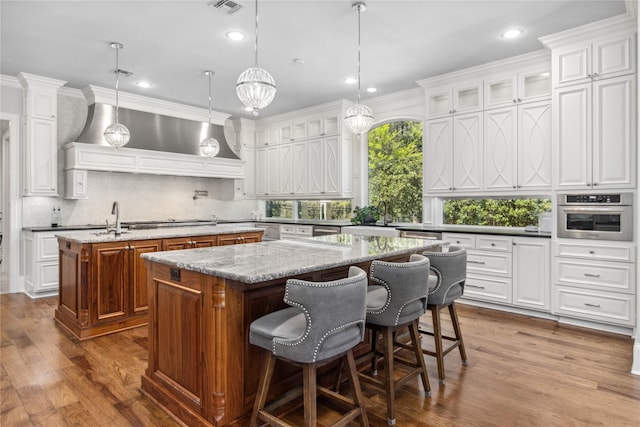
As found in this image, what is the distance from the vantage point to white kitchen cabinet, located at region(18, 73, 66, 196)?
5121 millimetres

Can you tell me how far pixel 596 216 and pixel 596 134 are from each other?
80 centimetres

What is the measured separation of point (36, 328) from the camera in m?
3.79

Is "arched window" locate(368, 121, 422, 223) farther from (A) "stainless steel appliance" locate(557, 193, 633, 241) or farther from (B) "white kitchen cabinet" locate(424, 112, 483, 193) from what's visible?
(A) "stainless steel appliance" locate(557, 193, 633, 241)

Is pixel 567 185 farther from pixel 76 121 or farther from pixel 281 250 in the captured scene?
pixel 76 121

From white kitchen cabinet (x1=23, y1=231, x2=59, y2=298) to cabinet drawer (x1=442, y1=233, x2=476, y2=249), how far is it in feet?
16.5

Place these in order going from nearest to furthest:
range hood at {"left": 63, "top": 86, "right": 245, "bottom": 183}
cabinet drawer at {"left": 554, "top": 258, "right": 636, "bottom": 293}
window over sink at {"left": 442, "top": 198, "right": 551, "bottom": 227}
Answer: cabinet drawer at {"left": 554, "top": 258, "right": 636, "bottom": 293} → window over sink at {"left": 442, "top": 198, "right": 551, "bottom": 227} → range hood at {"left": 63, "top": 86, "right": 245, "bottom": 183}

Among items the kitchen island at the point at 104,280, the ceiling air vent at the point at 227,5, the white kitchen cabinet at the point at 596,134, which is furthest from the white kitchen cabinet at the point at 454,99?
the kitchen island at the point at 104,280

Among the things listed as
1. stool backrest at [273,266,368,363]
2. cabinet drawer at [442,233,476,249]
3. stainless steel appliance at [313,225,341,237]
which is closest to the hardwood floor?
stool backrest at [273,266,368,363]

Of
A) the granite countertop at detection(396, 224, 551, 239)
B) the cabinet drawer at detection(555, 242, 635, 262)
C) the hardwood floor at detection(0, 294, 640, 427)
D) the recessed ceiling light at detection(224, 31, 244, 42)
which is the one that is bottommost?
the hardwood floor at detection(0, 294, 640, 427)

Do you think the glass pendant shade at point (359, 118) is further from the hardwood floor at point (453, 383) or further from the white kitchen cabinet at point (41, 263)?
the white kitchen cabinet at point (41, 263)

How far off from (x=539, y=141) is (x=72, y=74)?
5.84 meters

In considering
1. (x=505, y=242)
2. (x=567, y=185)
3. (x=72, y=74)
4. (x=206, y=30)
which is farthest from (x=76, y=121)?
(x=567, y=185)

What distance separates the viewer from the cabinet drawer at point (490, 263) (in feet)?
14.3

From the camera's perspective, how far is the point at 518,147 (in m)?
4.48
